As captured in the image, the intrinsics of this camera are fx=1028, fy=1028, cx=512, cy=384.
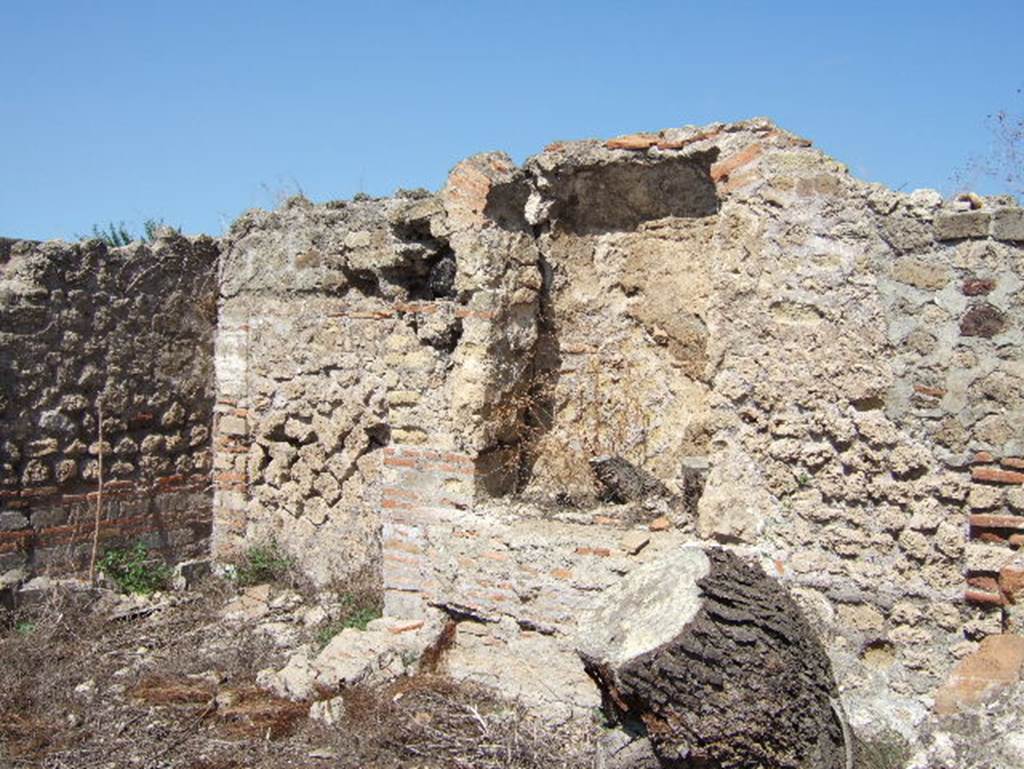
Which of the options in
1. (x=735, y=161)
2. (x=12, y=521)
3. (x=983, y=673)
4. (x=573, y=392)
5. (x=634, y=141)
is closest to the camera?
(x=983, y=673)

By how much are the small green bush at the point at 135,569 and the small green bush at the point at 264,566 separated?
51 centimetres

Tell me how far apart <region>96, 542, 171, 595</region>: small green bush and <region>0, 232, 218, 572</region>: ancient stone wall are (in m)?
0.09

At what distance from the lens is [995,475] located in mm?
4246

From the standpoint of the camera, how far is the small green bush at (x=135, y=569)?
6.79 metres

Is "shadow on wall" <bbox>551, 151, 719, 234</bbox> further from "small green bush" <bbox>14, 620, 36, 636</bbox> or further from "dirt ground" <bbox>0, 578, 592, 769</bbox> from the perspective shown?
"small green bush" <bbox>14, 620, 36, 636</bbox>

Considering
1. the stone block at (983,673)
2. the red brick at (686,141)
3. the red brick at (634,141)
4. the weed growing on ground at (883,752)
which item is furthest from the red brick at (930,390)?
the red brick at (634,141)

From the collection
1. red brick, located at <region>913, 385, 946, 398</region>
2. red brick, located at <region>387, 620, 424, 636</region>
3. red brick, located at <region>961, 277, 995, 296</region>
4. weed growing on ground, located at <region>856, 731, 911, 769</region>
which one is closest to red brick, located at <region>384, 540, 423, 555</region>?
red brick, located at <region>387, 620, 424, 636</region>

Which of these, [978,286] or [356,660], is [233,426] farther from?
[978,286]

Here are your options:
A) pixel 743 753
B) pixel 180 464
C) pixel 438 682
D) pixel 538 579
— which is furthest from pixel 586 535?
pixel 180 464

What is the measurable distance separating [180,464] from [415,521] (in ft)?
7.43

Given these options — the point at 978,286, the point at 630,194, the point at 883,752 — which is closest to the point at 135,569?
the point at 630,194

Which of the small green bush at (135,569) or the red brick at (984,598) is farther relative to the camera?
the small green bush at (135,569)

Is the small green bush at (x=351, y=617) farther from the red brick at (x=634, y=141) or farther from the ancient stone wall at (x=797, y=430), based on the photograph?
the red brick at (x=634, y=141)

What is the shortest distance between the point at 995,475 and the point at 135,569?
5.32m
